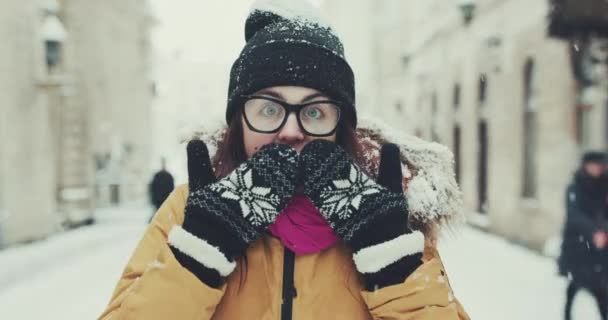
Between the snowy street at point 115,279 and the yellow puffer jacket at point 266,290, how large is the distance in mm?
3555

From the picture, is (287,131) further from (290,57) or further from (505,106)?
(505,106)

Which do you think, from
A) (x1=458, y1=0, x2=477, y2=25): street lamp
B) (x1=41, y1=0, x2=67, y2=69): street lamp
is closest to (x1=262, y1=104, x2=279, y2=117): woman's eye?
(x1=458, y1=0, x2=477, y2=25): street lamp

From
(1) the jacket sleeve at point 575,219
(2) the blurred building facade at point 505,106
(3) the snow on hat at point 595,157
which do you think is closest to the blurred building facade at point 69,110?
(2) the blurred building facade at point 505,106

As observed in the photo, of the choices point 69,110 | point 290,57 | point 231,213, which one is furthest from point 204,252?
point 69,110

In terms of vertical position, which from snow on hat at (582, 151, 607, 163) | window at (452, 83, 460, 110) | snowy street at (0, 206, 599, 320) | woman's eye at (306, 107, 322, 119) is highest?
window at (452, 83, 460, 110)

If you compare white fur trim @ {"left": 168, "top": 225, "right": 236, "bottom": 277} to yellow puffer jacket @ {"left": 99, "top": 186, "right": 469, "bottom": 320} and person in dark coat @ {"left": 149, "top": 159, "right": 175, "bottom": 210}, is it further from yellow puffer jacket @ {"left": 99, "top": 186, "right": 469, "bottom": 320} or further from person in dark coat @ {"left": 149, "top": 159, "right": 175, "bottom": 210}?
person in dark coat @ {"left": 149, "top": 159, "right": 175, "bottom": 210}

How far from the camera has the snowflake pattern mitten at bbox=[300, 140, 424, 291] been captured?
151 centimetres

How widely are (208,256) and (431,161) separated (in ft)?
2.39

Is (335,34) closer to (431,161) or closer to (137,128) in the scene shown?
(431,161)

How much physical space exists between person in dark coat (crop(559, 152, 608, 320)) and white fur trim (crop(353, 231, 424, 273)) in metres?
4.67

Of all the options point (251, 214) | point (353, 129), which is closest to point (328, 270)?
point (251, 214)

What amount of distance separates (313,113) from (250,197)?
0.33 metres

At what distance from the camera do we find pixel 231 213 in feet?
4.99

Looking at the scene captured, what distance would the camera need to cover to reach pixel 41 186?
42.8 feet
